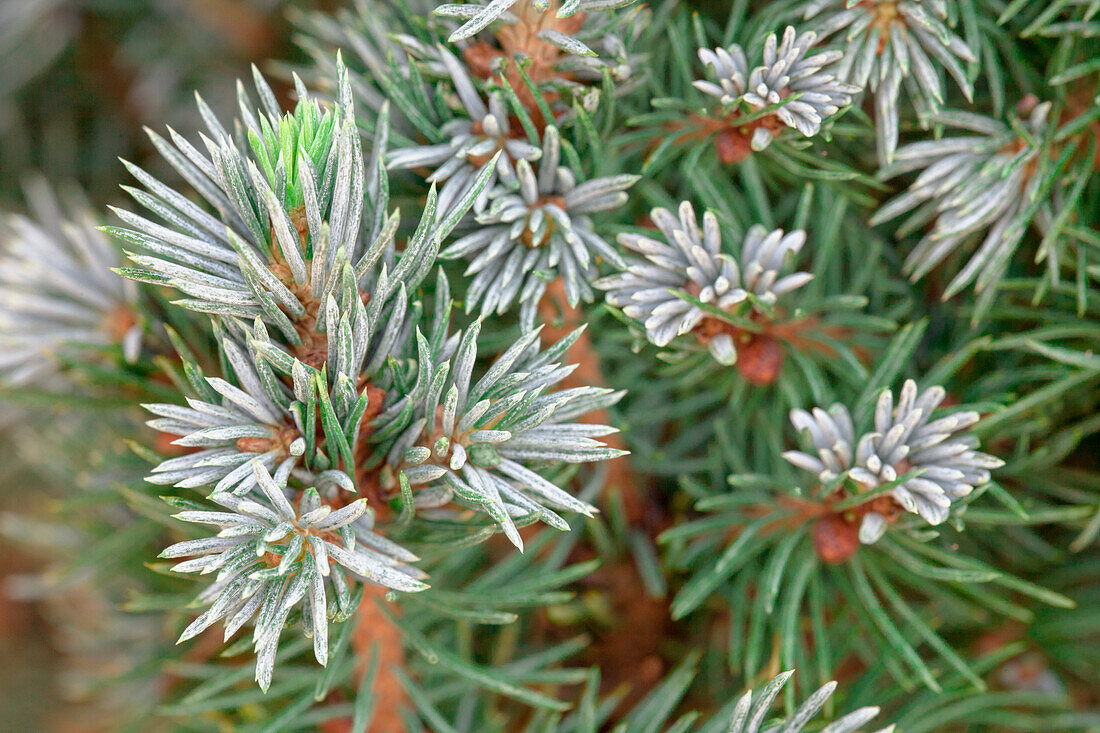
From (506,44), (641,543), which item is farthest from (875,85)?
(641,543)

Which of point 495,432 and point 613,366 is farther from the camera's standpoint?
point 613,366

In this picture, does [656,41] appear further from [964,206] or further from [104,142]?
[104,142]

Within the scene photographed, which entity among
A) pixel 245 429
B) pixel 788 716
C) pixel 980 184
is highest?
pixel 245 429

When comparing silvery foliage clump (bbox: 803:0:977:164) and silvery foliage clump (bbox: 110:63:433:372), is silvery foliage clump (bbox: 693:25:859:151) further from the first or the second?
silvery foliage clump (bbox: 110:63:433:372)

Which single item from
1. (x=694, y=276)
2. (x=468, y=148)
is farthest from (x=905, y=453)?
(x=468, y=148)

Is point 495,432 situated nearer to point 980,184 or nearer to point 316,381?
point 316,381

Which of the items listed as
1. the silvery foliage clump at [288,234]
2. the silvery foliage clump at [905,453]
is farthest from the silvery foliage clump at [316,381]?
the silvery foliage clump at [905,453]

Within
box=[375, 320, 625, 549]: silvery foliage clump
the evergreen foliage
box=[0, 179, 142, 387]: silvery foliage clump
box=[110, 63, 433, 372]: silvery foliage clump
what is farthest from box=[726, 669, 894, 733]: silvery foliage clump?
box=[0, 179, 142, 387]: silvery foliage clump
